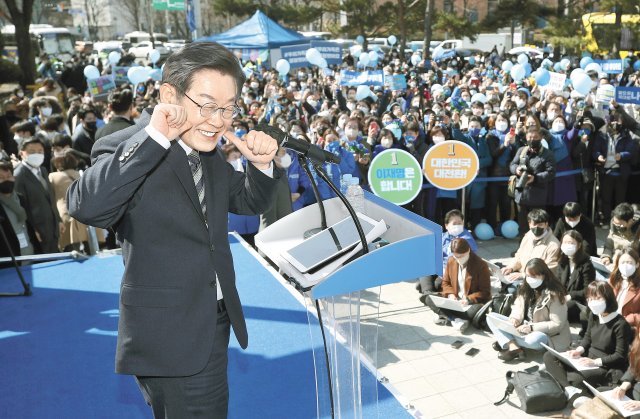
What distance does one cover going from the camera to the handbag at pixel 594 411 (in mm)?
4536

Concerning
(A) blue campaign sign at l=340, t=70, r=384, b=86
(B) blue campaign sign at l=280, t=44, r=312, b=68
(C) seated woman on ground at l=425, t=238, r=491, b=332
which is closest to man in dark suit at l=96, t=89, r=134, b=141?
(C) seated woman on ground at l=425, t=238, r=491, b=332

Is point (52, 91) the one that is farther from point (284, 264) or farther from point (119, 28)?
point (119, 28)

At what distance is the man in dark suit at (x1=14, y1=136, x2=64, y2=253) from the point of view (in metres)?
6.94

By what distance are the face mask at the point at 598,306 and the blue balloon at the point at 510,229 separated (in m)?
3.88

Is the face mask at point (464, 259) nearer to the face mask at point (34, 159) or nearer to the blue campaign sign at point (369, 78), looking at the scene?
the face mask at point (34, 159)

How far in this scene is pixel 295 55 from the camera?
17.5 meters

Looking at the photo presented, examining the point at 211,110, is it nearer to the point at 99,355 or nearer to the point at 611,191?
the point at 99,355

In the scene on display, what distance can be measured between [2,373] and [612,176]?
27.0 ft

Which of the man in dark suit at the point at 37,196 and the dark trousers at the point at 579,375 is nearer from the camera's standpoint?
the dark trousers at the point at 579,375

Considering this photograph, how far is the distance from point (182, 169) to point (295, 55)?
16.1 metres

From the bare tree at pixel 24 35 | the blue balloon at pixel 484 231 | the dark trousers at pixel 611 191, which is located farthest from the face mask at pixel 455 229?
the bare tree at pixel 24 35

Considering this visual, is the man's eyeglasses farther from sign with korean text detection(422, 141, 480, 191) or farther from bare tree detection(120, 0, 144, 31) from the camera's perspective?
bare tree detection(120, 0, 144, 31)

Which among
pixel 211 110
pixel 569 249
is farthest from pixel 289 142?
pixel 569 249

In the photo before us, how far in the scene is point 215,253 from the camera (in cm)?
211
